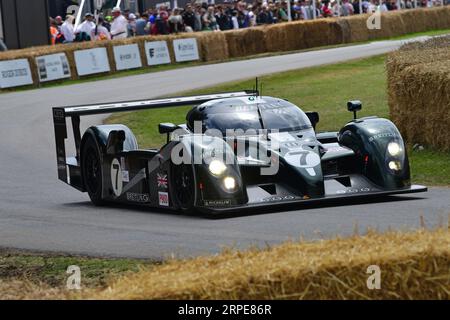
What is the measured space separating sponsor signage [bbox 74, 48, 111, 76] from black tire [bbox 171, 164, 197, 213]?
67.8 feet

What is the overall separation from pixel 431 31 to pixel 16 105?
1063 inches

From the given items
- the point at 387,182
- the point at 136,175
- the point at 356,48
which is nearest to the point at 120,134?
the point at 136,175

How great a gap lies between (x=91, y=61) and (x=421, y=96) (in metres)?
17.8

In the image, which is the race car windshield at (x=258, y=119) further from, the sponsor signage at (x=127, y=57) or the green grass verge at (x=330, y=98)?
the sponsor signage at (x=127, y=57)

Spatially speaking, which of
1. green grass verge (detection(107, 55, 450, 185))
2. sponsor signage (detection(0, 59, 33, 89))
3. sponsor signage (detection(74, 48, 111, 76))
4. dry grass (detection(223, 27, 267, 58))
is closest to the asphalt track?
green grass verge (detection(107, 55, 450, 185))

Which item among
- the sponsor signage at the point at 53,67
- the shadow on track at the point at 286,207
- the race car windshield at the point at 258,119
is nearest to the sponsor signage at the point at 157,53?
the sponsor signage at the point at 53,67

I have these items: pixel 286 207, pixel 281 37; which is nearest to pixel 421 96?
pixel 286 207

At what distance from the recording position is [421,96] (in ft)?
55.2

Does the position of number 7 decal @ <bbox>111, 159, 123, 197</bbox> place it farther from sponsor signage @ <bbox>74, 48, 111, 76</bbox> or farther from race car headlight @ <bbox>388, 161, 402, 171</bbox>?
sponsor signage @ <bbox>74, 48, 111, 76</bbox>

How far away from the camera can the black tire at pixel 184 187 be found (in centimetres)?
1161

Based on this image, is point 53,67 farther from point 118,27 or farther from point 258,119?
point 258,119

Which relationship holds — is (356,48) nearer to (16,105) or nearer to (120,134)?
(16,105)

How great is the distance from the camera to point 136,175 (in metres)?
12.8
